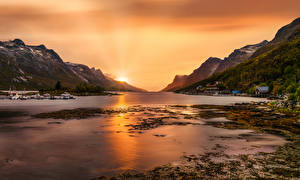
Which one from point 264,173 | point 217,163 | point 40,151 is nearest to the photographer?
point 264,173

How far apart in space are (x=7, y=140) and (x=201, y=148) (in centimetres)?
2807

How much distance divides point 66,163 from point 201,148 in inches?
636

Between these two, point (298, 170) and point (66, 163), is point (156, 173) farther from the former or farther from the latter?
point (298, 170)

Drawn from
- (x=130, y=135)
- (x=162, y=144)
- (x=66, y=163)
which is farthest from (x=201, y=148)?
(x=66, y=163)

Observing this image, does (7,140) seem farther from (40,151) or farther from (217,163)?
(217,163)

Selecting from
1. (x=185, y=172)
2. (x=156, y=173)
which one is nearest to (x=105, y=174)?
(x=156, y=173)

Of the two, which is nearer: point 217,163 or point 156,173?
point 156,173

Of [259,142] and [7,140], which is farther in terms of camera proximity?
[7,140]

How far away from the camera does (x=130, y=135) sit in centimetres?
3684

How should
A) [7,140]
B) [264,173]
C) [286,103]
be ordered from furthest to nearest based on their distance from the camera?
1. [286,103]
2. [7,140]
3. [264,173]

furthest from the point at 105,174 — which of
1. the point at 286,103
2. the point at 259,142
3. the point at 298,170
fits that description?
the point at 286,103

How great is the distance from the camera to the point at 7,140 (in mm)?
32125

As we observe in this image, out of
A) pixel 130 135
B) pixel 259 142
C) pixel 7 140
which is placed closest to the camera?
pixel 259 142

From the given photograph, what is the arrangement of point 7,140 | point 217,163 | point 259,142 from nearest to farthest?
1. point 217,163
2. point 259,142
3. point 7,140
